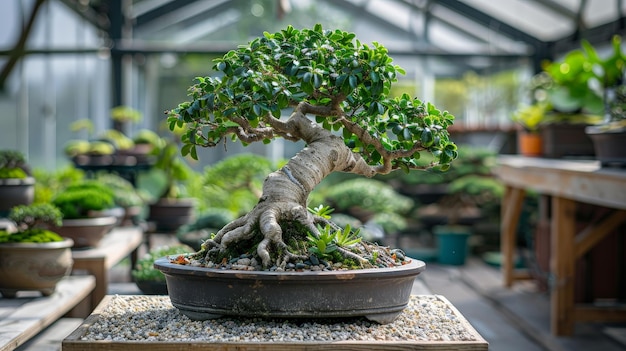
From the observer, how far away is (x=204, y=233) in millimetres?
3738

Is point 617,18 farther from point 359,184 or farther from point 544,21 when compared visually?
point 359,184

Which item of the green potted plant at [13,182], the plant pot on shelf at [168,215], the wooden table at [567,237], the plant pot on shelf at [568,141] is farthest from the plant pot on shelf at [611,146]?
the green potted plant at [13,182]

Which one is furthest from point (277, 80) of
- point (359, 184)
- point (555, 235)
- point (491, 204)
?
point (491, 204)

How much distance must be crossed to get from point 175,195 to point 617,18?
161 inches

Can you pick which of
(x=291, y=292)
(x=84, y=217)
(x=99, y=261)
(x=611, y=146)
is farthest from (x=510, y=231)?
(x=291, y=292)

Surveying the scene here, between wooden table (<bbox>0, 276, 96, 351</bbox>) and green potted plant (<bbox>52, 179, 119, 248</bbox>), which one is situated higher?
green potted plant (<bbox>52, 179, 119, 248</bbox>)

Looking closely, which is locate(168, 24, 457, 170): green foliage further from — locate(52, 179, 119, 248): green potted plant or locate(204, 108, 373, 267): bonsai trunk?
locate(52, 179, 119, 248): green potted plant

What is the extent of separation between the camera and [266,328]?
6.04 feet

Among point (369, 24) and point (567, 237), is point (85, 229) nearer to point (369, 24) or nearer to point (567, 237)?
point (567, 237)

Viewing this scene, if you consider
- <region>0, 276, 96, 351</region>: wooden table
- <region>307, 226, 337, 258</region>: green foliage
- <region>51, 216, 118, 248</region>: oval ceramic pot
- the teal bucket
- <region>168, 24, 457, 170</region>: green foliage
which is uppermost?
<region>168, 24, 457, 170</region>: green foliage

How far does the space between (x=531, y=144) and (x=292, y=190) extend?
4.49m

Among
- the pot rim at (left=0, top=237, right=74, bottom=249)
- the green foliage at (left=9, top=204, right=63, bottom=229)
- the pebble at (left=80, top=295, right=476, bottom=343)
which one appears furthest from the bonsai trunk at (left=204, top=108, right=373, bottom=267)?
the green foliage at (left=9, top=204, right=63, bottom=229)

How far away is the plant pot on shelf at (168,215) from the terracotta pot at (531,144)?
2.56m

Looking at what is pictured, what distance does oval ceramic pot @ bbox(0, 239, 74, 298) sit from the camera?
2.98 m
